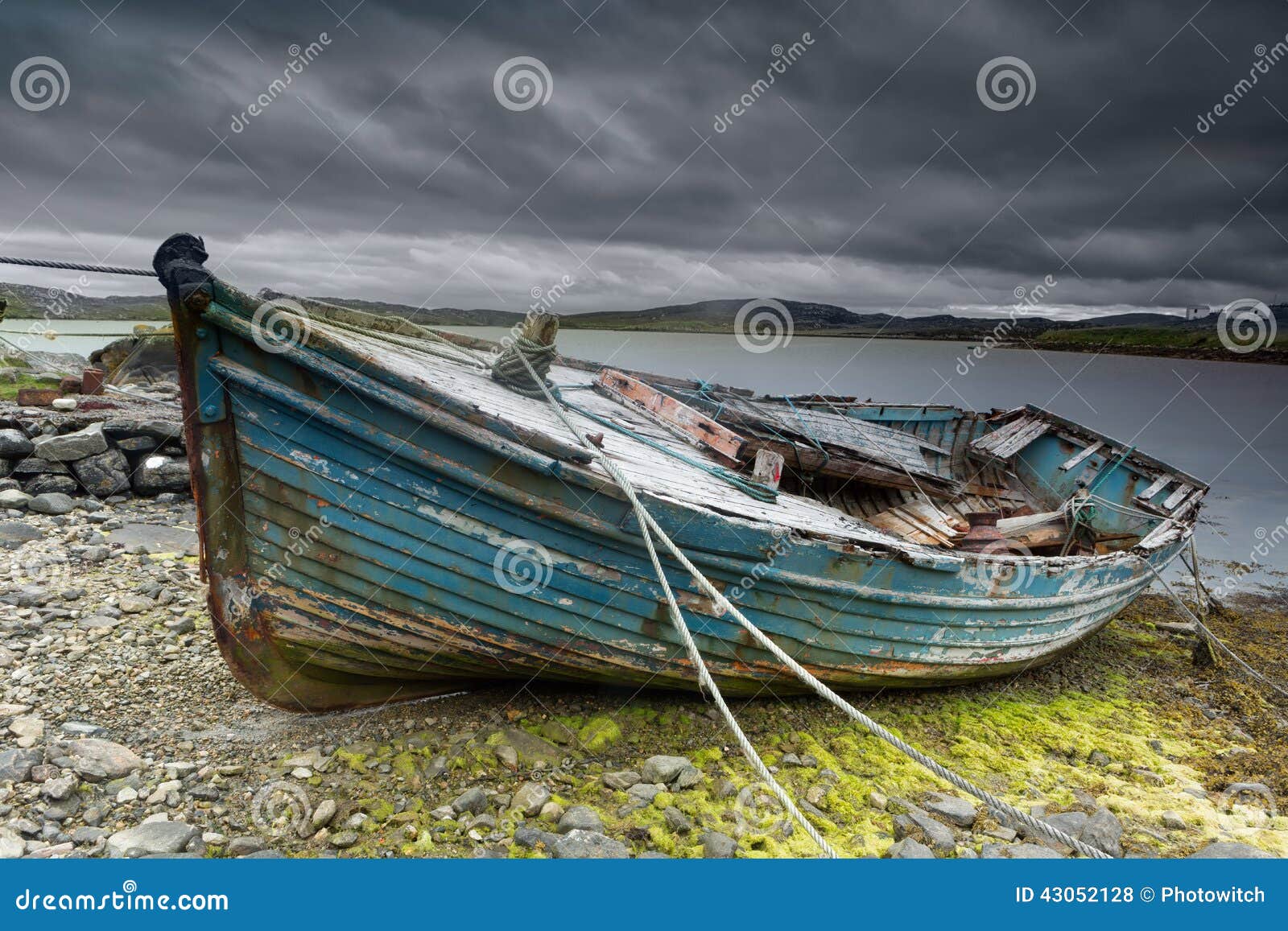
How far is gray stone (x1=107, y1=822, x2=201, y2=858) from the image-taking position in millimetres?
3689

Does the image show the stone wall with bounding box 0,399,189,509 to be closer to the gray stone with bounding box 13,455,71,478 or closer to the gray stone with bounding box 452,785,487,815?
the gray stone with bounding box 13,455,71,478

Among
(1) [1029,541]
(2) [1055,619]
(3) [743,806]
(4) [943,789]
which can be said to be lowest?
(3) [743,806]

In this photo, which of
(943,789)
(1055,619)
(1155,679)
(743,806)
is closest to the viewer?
(743,806)

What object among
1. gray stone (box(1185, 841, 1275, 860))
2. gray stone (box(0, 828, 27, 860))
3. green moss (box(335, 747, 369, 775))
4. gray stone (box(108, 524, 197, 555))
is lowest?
gray stone (box(0, 828, 27, 860))

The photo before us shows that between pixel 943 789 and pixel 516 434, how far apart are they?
3.93 m

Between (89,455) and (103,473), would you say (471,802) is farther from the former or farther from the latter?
(89,455)

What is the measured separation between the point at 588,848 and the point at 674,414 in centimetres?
450

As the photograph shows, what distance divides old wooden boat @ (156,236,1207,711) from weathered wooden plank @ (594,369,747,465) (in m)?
0.08

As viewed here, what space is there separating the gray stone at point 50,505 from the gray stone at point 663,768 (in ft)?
23.9

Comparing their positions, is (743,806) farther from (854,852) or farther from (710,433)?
(710,433)

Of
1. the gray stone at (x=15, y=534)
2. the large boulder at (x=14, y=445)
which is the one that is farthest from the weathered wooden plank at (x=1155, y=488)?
the large boulder at (x=14, y=445)

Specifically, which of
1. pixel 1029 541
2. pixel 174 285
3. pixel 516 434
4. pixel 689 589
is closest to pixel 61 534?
pixel 174 285

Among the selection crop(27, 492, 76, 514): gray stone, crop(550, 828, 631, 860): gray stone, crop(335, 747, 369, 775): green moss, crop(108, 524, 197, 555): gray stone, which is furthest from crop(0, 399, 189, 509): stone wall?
crop(550, 828, 631, 860): gray stone

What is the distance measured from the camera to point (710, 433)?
7008 millimetres
